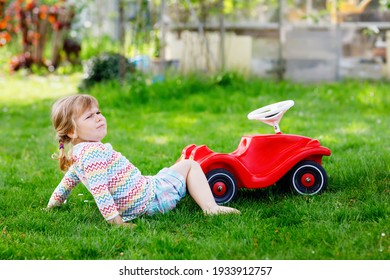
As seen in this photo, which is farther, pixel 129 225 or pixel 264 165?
pixel 264 165

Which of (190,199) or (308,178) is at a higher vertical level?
(308,178)

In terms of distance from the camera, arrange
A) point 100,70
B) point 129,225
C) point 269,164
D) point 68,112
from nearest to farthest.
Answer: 1. point 129,225
2. point 68,112
3. point 269,164
4. point 100,70

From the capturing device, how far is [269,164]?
3914 mm

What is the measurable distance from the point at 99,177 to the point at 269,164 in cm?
102

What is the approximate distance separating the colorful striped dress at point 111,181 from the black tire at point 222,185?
34 cm

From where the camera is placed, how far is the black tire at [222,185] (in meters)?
3.79

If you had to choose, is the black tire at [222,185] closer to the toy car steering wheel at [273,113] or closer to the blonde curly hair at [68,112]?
the toy car steering wheel at [273,113]

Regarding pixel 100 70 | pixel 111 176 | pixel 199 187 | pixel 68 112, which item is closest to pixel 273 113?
pixel 199 187

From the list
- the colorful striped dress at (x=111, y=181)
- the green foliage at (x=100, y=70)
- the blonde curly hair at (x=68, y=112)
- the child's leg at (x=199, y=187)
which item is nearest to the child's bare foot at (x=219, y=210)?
the child's leg at (x=199, y=187)

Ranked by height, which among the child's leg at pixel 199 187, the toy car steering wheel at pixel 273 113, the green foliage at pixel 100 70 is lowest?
the green foliage at pixel 100 70

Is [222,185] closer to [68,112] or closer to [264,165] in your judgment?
[264,165]

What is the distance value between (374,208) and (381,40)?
6506mm
